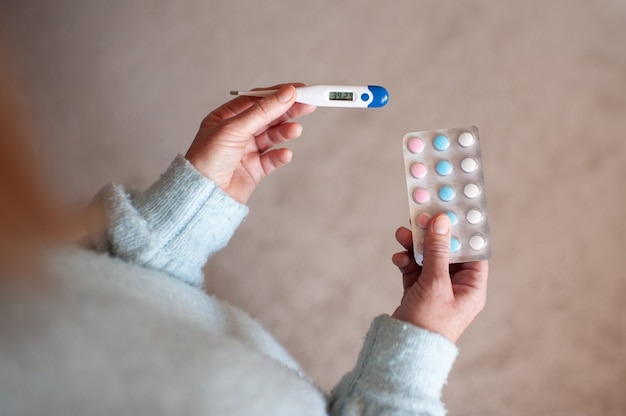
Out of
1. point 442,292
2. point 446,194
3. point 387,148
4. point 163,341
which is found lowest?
point 163,341

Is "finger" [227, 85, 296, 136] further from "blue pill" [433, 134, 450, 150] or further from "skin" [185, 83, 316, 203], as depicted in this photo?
"blue pill" [433, 134, 450, 150]

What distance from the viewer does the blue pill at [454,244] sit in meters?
0.53

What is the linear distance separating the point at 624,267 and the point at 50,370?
744 mm

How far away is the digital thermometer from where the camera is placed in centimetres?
54

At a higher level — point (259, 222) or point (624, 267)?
point (624, 267)

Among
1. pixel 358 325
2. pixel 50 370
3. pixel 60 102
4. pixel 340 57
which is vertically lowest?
pixel 50 370

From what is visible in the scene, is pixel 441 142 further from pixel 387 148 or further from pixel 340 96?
pixel 387 148

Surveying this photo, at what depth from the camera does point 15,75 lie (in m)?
0.95

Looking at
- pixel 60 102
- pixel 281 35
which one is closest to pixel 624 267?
pixel 281 35

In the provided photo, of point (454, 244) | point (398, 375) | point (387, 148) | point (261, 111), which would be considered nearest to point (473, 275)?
point (454, 244)

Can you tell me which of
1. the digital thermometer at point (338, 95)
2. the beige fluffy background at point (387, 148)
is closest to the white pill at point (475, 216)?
the digital thermometer at point (338, 95)

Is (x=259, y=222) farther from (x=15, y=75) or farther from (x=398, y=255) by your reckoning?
(x=15, y=75)

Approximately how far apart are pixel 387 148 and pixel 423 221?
0.31m

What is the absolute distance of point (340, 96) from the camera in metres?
0.54
